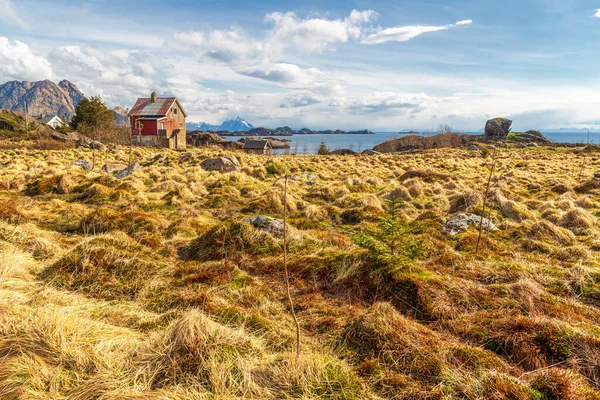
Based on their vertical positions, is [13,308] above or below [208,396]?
above

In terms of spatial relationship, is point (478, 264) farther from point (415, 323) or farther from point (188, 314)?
point (188, 314)

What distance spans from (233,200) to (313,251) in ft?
20.1

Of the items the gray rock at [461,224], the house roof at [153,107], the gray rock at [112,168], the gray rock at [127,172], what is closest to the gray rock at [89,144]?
the house roof at [153,107]

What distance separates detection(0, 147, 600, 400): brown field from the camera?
2994 millimetres

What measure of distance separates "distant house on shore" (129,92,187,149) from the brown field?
3934cm

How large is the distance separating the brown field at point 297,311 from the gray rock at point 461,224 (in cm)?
34

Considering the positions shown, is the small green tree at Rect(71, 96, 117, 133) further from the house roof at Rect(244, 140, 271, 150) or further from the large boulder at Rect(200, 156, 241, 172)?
the large boulder at Rect(200, 156, 241, 172)

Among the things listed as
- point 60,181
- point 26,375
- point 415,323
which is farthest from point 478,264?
point 60,181

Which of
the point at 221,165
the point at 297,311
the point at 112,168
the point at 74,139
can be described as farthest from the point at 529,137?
the point at 297,311

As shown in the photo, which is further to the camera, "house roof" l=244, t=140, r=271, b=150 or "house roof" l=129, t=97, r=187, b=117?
"house roof" l=244, t=140, r=271, b=150

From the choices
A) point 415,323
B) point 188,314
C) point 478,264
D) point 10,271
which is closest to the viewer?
point 188,314

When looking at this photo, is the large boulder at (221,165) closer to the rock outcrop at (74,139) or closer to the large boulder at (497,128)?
the rock outcrop at (74,139)

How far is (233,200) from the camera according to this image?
1223cm

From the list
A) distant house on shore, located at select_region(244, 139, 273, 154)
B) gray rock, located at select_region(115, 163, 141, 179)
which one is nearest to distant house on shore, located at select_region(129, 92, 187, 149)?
distant house on shore, located at select_region(244, 139, 273, 154)
